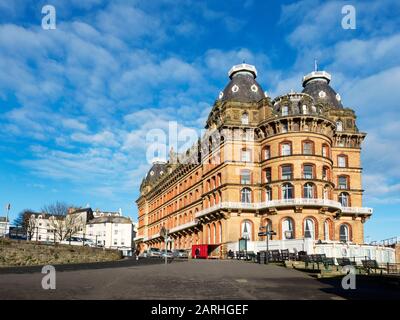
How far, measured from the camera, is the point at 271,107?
56.8m

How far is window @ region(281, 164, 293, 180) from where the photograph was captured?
5234 centimetres

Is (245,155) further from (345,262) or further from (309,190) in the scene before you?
(345,262)

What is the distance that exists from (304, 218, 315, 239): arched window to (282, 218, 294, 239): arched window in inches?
63.3

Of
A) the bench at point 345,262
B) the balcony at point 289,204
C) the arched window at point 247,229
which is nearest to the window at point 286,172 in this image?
the balcony at point 289,204

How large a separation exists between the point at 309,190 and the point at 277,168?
4602 millimetres

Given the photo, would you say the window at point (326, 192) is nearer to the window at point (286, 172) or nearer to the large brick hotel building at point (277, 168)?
the large brick hotel building at point (277, 168)

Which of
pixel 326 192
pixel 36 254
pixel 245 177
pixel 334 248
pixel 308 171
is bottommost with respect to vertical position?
pixel 334 248

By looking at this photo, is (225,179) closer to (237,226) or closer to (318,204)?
(237,226)

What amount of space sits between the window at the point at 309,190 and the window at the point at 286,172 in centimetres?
225

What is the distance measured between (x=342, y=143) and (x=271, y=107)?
511 inches

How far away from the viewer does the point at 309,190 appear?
5181 centimetres

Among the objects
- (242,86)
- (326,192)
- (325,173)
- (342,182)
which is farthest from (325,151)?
(242,86)

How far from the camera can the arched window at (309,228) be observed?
50.8 m
